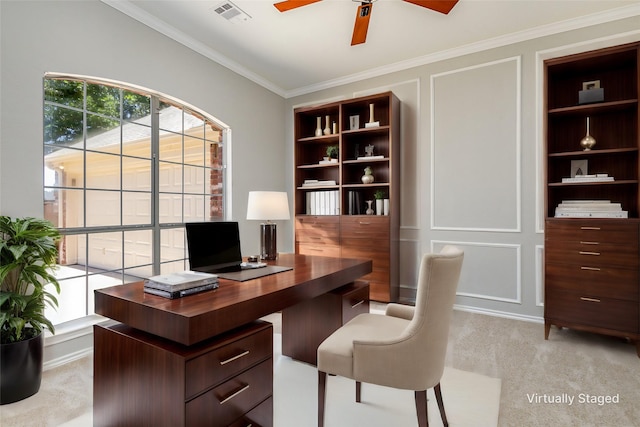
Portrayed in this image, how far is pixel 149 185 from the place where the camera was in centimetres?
306

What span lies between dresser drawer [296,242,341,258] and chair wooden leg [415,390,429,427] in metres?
2.52

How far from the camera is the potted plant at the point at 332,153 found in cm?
409

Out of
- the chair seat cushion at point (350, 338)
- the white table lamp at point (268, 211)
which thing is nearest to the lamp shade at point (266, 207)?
the white table lamp at point (268, 211)

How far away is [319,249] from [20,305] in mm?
2757

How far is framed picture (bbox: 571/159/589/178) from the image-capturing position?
2957mm

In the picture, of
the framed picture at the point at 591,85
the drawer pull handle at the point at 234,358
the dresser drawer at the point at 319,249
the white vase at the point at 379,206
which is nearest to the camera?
the drawer pull handle at the point at 234,358

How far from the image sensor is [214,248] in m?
2.04

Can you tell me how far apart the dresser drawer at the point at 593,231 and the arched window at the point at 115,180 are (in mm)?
3380

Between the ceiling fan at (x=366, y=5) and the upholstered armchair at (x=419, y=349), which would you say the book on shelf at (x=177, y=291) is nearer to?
the upholstered armchair at (x=419, y=349)

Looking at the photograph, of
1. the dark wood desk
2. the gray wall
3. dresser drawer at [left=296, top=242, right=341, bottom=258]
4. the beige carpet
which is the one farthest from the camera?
dresser drawer at [left=296, top=242, right=341, bottom=258]

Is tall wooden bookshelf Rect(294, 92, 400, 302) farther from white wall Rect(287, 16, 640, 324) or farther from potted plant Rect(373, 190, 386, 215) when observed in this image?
white wall Rect(287, 16, 640, 324)

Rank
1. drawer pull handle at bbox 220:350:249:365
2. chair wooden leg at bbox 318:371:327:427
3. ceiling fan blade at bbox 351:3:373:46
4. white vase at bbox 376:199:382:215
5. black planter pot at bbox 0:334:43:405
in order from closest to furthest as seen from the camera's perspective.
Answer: drawer pull handle at bbox 220:350:249:365 < chair wooden leg at bbox 318:371:327:427 < black planter pot at bbox 0:334:43:405 < ceiling fan blade at bbox 351:3:373:46 < white vase at bbox 376:199:382:215

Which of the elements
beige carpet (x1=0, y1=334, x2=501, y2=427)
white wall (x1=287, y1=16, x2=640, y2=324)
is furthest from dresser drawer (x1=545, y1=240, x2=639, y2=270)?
beige carpet (x1=0, y1=334, x2=501, y2=427)

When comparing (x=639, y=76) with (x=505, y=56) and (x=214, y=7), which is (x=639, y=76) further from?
(x=214, y=7)
